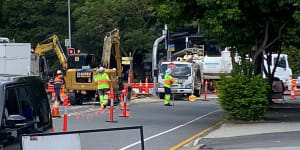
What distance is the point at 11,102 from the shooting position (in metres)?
8.02

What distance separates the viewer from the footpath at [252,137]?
42.3 ft

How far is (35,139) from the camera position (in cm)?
743

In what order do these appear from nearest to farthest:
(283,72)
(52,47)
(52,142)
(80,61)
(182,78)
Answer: (52,142) < (80,61) < (52,47) < (182,78) < (283,72)

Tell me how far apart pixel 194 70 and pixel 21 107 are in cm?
3133

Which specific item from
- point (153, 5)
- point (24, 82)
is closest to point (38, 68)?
point (153, 5)

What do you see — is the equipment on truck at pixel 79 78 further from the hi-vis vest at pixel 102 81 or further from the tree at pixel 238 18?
the tree at pixel 238 18

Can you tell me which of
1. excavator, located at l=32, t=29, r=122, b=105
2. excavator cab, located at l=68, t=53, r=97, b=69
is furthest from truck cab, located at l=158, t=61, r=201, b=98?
excavator cab, located at l=68, t=53, r=97, b=69

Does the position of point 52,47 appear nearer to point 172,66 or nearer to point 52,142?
point 172,66

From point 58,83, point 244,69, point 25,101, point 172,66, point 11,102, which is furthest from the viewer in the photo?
point 172,66

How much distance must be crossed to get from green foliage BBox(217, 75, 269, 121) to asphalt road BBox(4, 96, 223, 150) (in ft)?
3.64

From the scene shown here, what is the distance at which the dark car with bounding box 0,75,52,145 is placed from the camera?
7.70 m

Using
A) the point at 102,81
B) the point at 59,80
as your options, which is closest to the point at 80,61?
the point at 59,80

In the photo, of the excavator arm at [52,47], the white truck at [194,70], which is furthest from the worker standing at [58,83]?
the white truck at [194,70]

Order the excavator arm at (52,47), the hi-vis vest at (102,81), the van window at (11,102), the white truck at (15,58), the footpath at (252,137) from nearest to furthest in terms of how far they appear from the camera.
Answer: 1. the van window at (11,102)
2. the footpath at (252,137)
3. the hi-vis vest at (102,81)
4. the white truck at (15,58)
5. the excavator arm at (52,47)
